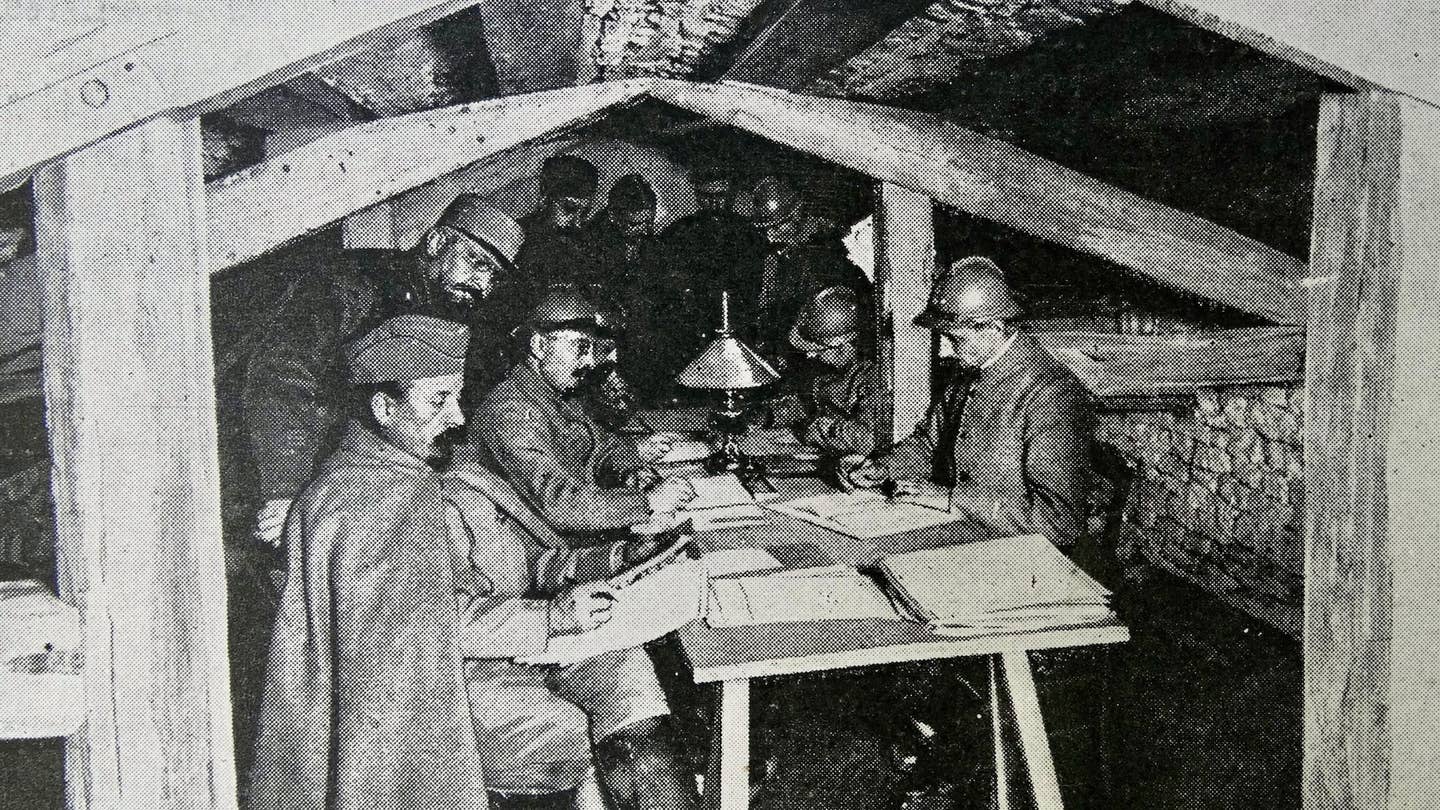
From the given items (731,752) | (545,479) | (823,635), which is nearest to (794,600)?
(823,635)

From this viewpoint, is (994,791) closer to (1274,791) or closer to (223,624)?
(1274,791)

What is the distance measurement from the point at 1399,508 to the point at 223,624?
2.38 meters

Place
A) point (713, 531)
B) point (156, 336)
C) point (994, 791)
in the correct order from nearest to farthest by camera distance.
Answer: point (156, 336) → point (713, 531) → point (994, 791)

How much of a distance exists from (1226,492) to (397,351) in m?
1.70

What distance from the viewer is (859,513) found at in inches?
73.6

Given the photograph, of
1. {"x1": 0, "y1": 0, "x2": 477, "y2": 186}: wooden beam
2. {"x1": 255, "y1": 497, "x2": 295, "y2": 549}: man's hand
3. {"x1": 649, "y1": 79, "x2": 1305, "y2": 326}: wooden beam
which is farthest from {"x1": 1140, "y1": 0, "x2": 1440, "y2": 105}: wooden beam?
{"x1": 255, "y1": 497, "x2": 295, "y2": 549}: man's hand

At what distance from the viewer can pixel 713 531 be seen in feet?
5.97

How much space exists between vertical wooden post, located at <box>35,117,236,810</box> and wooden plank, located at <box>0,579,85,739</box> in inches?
1.1

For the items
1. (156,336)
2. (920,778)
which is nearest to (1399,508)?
(920,778)

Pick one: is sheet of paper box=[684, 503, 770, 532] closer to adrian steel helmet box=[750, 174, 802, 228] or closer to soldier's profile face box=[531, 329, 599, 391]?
soldier's profile face box=[531, 329, 599, 391]

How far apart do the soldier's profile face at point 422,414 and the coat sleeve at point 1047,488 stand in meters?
1.03

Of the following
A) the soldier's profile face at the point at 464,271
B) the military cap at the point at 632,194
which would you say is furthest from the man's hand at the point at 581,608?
the military cap at the point at 632,194

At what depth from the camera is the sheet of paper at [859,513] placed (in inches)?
73.1

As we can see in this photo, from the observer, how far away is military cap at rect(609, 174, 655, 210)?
175cm
